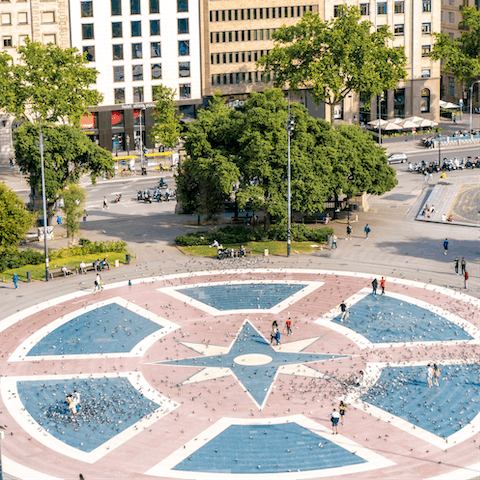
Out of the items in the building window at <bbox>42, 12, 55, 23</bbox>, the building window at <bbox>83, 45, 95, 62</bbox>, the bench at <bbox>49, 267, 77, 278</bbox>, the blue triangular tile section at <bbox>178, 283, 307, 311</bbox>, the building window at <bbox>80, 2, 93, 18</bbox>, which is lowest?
the blue triangular tile section at <bbox>178, 283, 307, 311</bbox>

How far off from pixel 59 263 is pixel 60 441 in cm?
3586

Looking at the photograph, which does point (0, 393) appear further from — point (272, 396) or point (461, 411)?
point (461, 411)

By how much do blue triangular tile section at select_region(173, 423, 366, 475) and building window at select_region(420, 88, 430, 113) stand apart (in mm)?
116355

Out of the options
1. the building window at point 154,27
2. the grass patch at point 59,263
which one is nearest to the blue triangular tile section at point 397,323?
the grass patch at point 59,263

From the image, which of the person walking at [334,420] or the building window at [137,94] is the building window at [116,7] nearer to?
the building window at [137,94]

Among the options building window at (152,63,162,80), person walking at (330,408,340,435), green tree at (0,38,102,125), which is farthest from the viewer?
building window at (152,63,162,80)

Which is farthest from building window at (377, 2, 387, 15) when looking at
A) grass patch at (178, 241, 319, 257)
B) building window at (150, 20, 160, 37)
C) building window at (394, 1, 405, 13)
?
grass patch at (178, 241, 319, 257)

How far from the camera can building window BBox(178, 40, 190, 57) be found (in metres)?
143

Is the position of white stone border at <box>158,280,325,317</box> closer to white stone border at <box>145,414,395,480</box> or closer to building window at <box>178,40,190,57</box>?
white stone border at <box>145,414,395,480</box>

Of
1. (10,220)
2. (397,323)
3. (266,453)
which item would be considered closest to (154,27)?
(10,220)

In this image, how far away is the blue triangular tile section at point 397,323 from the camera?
63.7m

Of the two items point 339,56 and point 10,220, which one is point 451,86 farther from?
point 10,220

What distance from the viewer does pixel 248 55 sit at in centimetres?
14788

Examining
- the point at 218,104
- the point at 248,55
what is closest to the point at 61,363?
the point at 218,104
